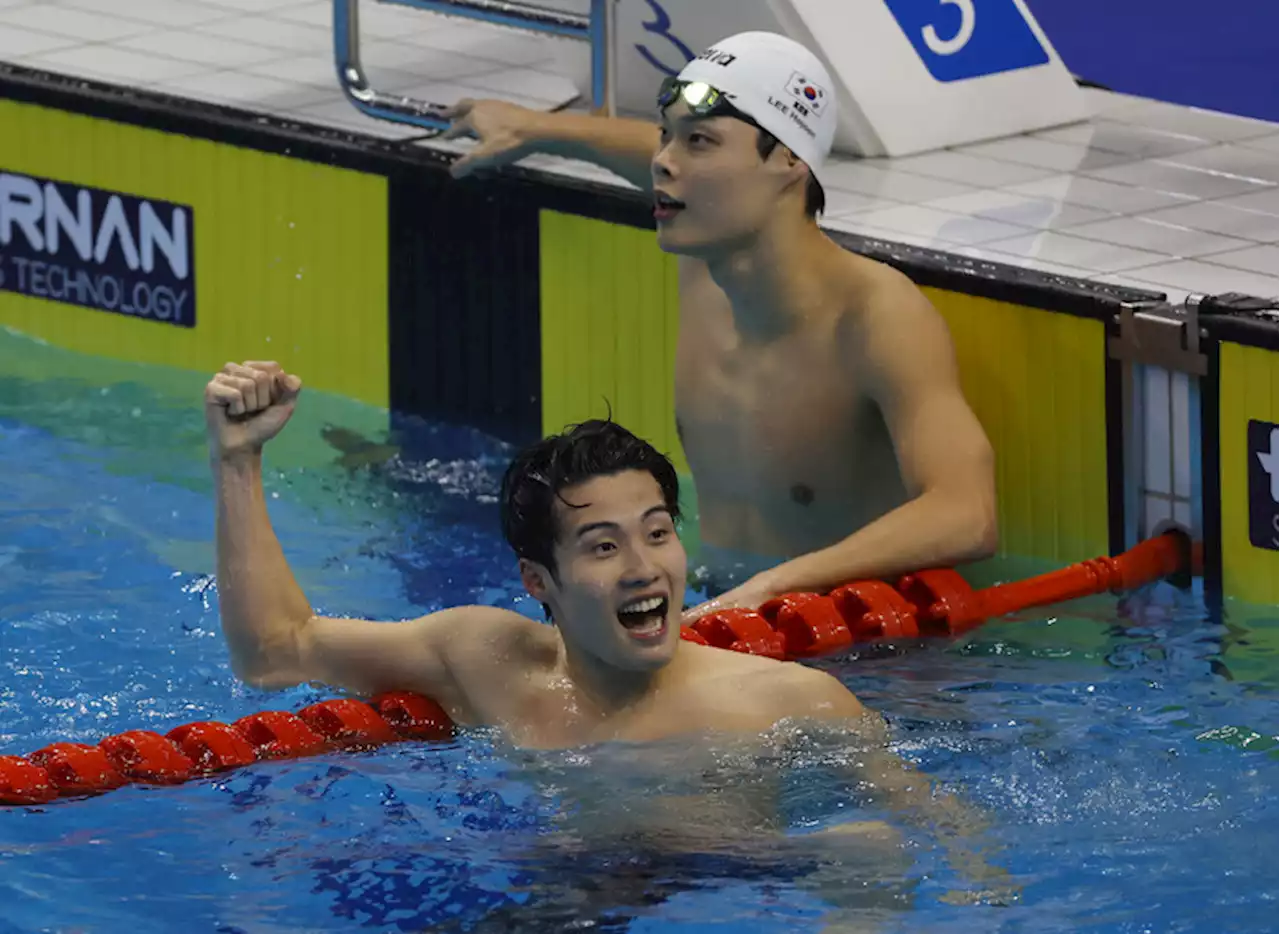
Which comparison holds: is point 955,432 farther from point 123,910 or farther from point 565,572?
point 123,910

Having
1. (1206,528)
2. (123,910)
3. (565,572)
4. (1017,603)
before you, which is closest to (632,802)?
(565,572)

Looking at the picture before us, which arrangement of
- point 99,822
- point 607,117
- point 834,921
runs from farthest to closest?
point 607,117, point 99,822, point 834,921

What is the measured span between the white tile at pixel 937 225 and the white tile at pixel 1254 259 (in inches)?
15.9

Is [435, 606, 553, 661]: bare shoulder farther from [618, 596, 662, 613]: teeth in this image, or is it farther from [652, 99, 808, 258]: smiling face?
[652, 99, 808, 258]: smiling face

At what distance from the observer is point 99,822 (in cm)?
403

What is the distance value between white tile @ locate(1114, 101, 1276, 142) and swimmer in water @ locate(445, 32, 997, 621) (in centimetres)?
154

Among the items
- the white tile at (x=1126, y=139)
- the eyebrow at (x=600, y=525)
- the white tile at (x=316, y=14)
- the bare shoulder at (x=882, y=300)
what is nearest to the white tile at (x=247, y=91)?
the white tile at (x=316, y=14)

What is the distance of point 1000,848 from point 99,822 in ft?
4.11

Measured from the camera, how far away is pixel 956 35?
629cm

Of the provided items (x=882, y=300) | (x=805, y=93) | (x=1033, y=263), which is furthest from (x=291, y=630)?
(x=1033, y=263)

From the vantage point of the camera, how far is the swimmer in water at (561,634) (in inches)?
149

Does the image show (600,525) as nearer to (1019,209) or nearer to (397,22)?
(1019,209)

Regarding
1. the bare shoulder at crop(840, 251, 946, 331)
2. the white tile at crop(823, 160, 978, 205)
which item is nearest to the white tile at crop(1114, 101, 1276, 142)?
the white tile at crop(823, 160, 978, 205)

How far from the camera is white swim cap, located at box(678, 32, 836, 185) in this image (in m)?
4.96
